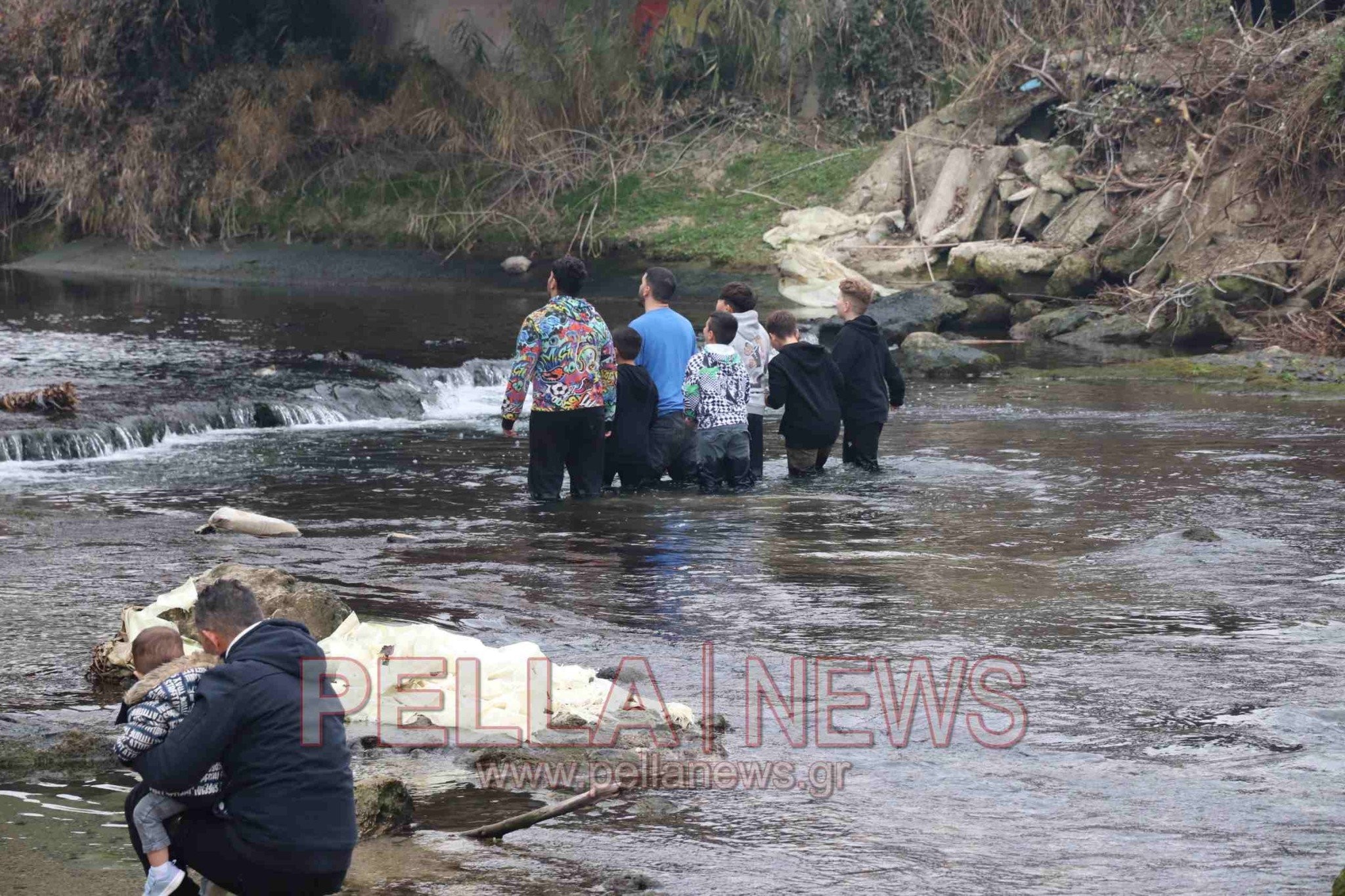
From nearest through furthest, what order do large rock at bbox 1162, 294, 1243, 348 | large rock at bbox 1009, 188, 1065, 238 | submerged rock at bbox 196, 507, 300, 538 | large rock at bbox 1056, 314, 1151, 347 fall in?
submerged rock at bbox 196, 507, 300, 538, large rock at bbox 1162, 294, 1243, 348, large rock at bbox 1056, 314, 1151, 347, large rock at bbox 1009, 188, 1065, 238

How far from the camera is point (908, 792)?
18.5 feet

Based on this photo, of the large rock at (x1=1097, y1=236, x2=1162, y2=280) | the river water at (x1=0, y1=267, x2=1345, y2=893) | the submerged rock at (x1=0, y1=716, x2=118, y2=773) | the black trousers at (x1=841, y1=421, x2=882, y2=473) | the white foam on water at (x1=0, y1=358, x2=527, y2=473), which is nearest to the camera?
the river water at (x1=0, y1=267, x2=1345, y2=893)

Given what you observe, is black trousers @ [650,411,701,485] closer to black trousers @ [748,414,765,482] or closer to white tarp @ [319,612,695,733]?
black trousers @ [748,414,765,482]

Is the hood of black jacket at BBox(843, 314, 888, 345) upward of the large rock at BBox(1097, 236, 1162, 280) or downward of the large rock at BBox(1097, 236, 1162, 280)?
downward

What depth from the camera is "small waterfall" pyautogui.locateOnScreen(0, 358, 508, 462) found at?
1462 centimetres

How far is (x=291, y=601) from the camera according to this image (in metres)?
7.18

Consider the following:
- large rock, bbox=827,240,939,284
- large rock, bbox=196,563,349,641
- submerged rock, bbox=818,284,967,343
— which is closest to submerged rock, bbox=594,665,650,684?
large rock, bbox=196,563,349,641

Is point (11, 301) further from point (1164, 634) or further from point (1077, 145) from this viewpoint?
point (1164, 634)

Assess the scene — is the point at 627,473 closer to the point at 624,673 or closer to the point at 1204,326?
the point at 624,673

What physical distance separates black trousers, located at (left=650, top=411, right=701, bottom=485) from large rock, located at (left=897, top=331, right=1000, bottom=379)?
863 centimetres

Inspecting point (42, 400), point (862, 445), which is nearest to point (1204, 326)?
point (862, 445)

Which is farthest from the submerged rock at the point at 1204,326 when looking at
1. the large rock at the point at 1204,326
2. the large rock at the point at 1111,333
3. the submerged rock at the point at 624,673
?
the submerged rock at the point at 624,673

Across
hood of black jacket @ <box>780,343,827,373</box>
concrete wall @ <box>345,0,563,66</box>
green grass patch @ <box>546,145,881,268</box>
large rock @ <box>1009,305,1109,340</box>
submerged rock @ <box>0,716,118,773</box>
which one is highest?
concrete wall @ <box>345,0,563,66</box>

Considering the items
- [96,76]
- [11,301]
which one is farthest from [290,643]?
[96,76]
